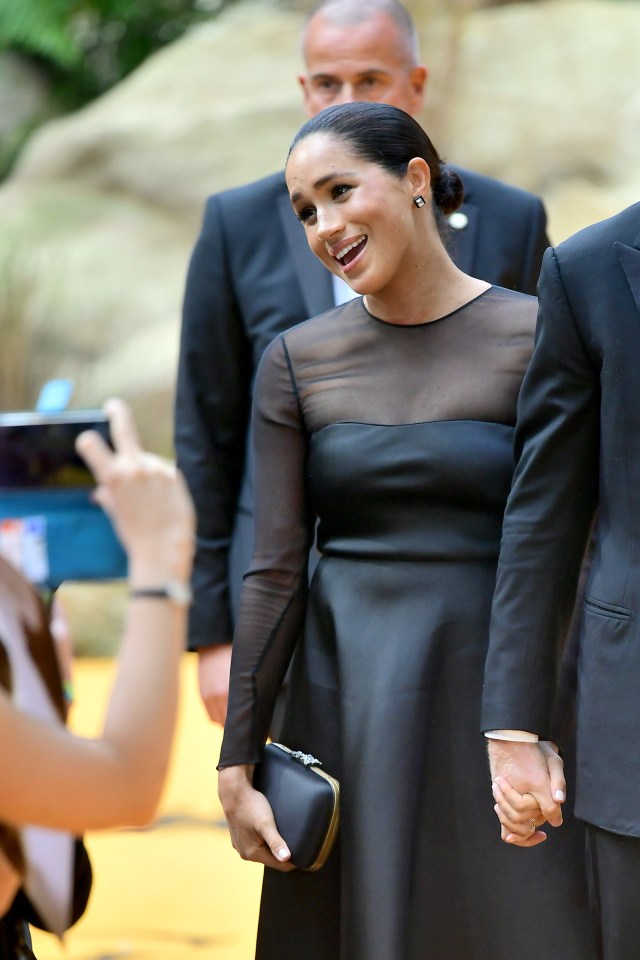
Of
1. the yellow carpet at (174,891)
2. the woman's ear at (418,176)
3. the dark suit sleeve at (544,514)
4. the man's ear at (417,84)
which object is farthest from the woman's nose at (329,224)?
the yellow carpet at (174,891)

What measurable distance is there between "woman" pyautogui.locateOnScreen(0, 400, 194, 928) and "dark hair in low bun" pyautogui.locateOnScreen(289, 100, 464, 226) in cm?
79

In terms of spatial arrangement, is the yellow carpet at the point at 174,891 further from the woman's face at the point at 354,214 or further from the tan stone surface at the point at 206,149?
the tan stone surface at the point at 206,149

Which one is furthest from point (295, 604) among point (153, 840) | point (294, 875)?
point (153, 840)

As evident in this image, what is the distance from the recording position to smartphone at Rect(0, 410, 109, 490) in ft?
4.30

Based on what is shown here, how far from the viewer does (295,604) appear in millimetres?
2031

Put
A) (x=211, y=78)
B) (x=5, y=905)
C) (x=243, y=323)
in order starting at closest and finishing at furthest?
(x=5, y=905)
(x=243, y=323)
(x=211, y=78)

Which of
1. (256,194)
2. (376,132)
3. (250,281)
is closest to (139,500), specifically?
(376,132)

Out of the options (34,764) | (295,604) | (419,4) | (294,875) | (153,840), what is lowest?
(153,840)

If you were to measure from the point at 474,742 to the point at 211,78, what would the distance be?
31.2ft

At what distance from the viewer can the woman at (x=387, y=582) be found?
190cm

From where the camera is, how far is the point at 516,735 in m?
1.84

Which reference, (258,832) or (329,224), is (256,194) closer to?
(329,224)

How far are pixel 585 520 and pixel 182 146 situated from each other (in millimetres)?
8919

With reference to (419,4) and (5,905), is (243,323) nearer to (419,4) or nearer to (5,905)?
(5,905)
